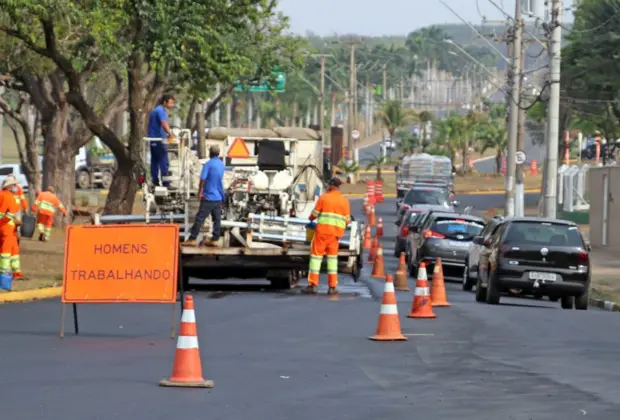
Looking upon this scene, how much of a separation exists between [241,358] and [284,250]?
30.2 ft

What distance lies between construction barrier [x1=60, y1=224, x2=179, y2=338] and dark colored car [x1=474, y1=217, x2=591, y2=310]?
28.8 feet

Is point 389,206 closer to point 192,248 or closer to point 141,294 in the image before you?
point 192,248

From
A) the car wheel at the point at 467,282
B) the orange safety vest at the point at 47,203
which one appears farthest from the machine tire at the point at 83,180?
the car wheel at the point at 467,282

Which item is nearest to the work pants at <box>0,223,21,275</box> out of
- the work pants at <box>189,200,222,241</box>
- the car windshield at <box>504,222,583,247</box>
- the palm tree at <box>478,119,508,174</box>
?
the work pants at <box>189,200,222,241</box>

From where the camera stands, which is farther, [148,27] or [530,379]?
[148,27]

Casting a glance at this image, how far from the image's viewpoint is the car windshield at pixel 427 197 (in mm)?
53188

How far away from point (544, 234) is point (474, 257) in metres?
4.29

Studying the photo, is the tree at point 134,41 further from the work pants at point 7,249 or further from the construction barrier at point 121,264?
the construction barrier at point 121,264

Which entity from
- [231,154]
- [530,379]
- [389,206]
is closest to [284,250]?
[231,154]

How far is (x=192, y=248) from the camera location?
Answer: 77.4ft

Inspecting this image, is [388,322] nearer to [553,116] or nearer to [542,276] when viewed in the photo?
[542,276]

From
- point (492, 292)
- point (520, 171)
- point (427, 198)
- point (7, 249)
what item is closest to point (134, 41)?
point (7, 249)

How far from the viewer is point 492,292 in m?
24.8

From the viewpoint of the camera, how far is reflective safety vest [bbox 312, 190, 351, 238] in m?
23.0
